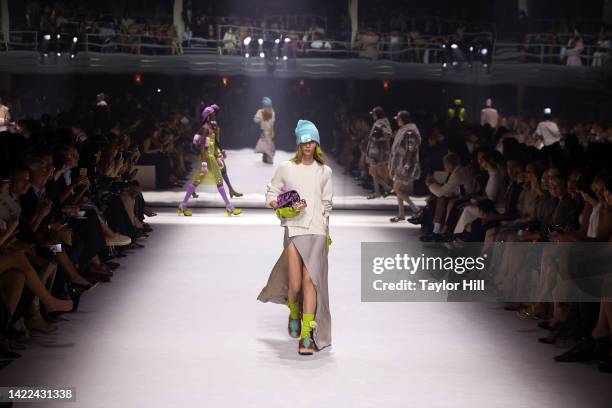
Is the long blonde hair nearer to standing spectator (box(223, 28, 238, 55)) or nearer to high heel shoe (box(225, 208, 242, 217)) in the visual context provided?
high heel shoe (box(225, 208, 242, 217))

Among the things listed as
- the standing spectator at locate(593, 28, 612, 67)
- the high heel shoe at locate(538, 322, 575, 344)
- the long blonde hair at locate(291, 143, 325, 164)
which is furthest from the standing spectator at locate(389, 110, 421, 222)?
the standing spectator at locate(593, 28, 612, 67)

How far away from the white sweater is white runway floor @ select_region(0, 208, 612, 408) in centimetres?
87

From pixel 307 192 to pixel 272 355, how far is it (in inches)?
45.4

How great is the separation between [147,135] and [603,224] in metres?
13.4

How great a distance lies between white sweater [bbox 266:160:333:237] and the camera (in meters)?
8.21

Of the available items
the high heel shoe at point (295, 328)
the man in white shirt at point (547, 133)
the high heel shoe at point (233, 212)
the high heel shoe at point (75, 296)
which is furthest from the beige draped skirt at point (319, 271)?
the man in white shirt at point (547, 133)

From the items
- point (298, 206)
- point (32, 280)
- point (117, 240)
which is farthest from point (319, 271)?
point (117, 240)

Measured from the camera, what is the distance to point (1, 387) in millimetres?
6992

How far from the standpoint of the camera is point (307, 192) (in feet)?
27.0

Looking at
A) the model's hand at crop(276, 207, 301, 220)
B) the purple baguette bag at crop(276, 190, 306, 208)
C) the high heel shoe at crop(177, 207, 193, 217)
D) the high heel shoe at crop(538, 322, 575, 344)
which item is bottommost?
the high heel shoe at crop(177, 207, 193, 217)

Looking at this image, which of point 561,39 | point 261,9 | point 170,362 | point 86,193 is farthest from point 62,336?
point 261,9

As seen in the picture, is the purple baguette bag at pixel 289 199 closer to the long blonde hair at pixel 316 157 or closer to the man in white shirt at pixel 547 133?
the long blonde hair at pixel 316 157

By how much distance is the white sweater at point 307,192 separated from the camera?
26.9 feet

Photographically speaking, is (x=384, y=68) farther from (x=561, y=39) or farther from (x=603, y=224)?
(x=603, y=224)
